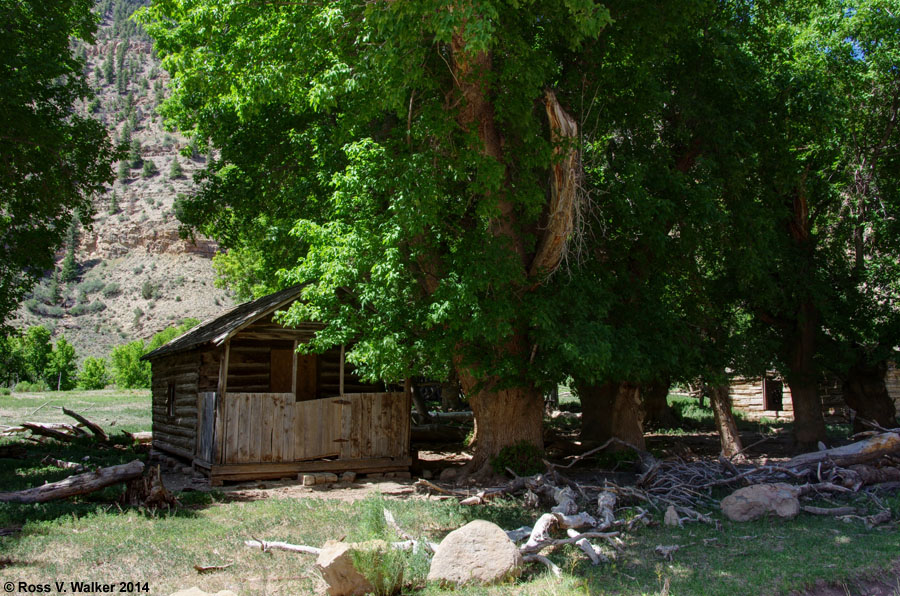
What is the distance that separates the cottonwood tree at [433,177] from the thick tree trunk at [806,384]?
28.9ft

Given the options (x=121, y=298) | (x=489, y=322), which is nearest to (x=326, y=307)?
(x=489, y=322)

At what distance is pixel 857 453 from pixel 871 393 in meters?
7.71

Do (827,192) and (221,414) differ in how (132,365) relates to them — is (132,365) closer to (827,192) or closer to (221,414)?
(221,414)

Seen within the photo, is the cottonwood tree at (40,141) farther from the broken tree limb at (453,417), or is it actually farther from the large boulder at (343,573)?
the broken tree limb at (453,417)

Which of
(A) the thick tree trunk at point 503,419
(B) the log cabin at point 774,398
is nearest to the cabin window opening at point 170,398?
(A) the thick tree trunk at point 503,419

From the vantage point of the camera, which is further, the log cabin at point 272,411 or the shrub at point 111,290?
the shrub at point 111,290

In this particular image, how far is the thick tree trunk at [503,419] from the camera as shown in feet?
41.3

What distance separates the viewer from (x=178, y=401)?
16.7 meters

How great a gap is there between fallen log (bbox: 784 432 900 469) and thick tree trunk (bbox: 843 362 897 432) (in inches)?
264

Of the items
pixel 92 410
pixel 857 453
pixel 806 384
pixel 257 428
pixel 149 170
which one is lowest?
pixel 92 410

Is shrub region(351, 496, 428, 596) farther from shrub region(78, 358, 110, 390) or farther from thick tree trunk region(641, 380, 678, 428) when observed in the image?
shrub region(78, 358, 110, 390)

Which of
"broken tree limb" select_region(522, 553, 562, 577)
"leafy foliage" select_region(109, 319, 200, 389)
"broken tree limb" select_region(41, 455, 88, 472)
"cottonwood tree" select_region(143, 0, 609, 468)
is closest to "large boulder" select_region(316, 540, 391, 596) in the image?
"broken tree limb" select_region(522, 553, 562, 577)

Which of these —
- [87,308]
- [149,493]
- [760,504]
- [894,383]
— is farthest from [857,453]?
[87,308]

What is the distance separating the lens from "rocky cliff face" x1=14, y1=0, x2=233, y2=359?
2635 inches
